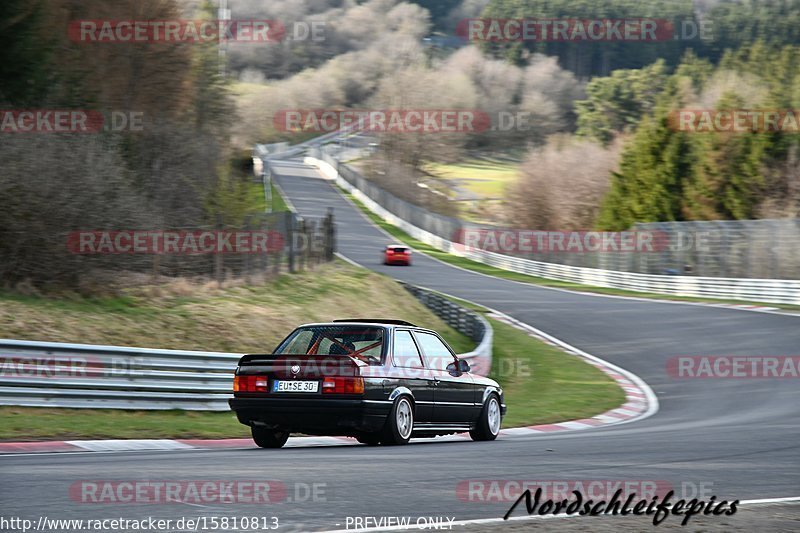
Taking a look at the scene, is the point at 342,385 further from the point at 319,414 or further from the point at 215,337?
the point at 215,337

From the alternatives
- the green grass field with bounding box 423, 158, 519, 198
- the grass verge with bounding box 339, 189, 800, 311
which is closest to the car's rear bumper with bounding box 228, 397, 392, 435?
the grass verge with bounding box 339, 189, 800, 311

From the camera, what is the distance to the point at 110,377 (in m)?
14.3

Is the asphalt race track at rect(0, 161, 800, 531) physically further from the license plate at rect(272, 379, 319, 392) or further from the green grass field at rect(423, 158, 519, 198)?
the green grass field at rect(423, 158, 519, 198)

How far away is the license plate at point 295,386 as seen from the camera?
1066 cm

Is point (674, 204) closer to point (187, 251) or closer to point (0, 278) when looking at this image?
point (187, 251)

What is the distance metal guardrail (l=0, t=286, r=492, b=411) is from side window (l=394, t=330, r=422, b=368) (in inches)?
179

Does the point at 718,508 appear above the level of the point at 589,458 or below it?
above

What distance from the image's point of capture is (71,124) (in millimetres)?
23219

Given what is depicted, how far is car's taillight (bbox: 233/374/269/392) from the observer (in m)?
10.9

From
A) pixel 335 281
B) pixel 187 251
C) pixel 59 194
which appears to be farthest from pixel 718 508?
pixel 335 281

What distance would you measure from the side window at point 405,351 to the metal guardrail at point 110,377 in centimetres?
454

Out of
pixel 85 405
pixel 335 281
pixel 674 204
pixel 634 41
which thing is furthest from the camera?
pixel 634 41

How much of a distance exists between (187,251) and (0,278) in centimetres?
579

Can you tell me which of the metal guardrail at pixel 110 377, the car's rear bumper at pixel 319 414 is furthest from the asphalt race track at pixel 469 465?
the metal guardrail at pixel 110 377
